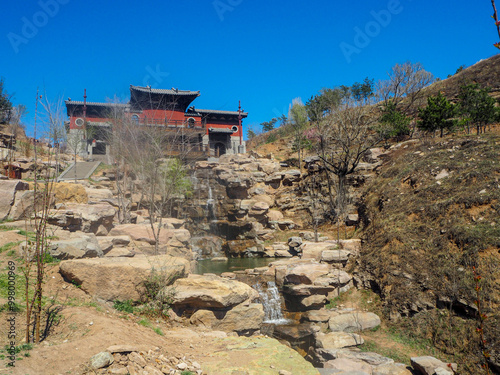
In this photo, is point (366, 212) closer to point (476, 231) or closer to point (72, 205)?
point (476, 231)

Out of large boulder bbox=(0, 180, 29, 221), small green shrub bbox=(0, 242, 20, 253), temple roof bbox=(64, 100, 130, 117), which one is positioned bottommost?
small green shrub bbox=(0, 242, 20, 253)

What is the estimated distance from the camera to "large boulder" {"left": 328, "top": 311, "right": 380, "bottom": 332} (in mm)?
8828

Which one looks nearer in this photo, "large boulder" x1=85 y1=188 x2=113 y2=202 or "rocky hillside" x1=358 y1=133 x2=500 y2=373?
"rocky hillside" x1=358 y1=133 x2=500 y2=373

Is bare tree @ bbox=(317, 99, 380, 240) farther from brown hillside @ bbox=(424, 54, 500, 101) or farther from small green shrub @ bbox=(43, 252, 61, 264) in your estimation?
brown hillside @ bbox=(424, 54, 500, 101)

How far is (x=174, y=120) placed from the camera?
112 ft

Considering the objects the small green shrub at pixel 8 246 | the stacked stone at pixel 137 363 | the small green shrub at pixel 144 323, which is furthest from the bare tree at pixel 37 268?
the small green shrub at pixel 144 323

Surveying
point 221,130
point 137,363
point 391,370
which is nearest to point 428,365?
point 391,370

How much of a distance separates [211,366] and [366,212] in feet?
41.0

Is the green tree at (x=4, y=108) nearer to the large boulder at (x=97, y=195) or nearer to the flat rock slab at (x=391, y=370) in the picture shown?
the large boulder at (x=97, y=195)

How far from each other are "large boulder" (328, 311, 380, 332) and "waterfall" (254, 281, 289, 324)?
5.30ft

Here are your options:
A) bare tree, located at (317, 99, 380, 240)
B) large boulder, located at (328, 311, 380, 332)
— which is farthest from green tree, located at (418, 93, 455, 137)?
large boulder, located at (328, 311, 380, 332)

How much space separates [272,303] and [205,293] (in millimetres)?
4175

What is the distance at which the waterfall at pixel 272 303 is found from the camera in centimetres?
1021

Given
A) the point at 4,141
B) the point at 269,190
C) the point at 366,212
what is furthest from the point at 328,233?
the point at 4,141
